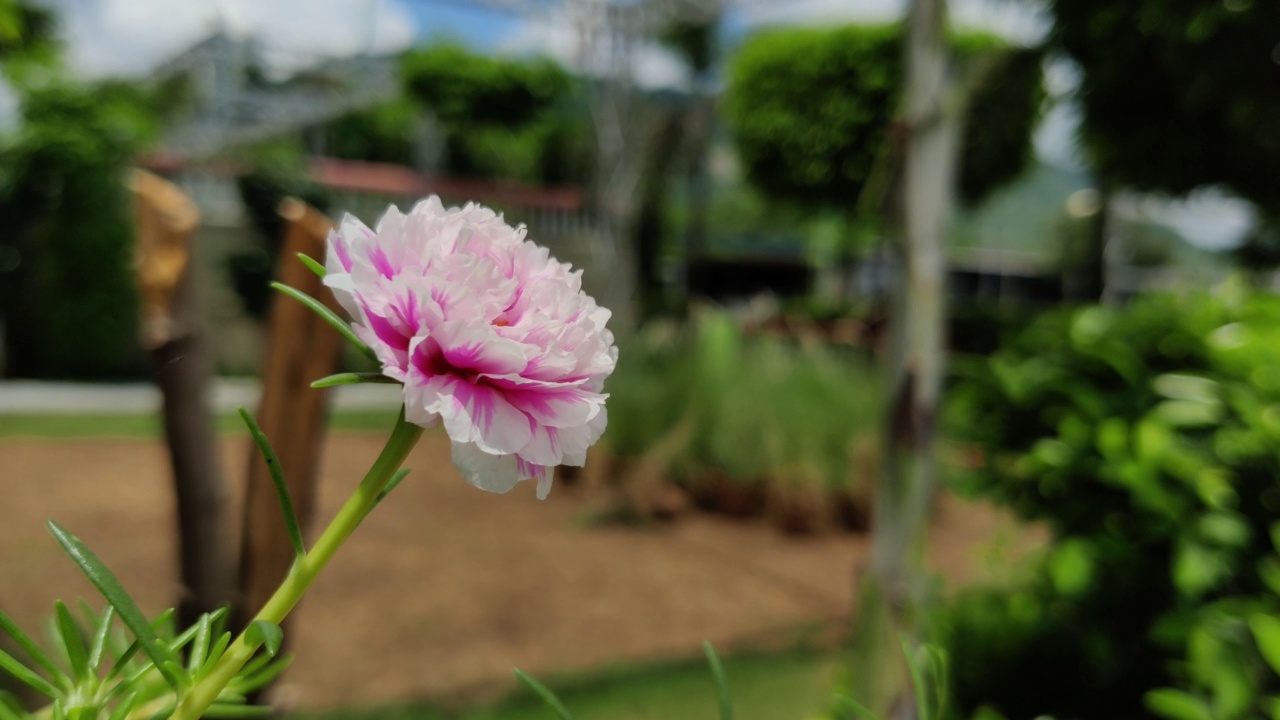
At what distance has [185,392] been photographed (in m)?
1.20

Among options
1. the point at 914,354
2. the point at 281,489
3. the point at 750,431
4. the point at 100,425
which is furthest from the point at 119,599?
the point at 100,425

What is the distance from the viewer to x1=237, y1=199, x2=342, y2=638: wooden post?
129 cm

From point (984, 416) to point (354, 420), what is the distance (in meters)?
6.79

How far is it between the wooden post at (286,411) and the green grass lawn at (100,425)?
5.08 metres

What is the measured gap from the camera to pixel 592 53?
415 inches

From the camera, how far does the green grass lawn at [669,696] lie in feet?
8.96

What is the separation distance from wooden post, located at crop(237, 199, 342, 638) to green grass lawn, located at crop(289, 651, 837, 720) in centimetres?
150

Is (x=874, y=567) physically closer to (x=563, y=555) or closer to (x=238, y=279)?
(x=563, y=555)

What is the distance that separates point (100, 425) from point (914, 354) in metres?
7.12

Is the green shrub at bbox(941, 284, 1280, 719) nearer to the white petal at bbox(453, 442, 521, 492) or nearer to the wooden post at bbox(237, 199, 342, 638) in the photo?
the wooden post at bbox(237, 199, 342, 638)

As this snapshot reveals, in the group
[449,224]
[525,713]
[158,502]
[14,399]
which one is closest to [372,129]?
[14,399]

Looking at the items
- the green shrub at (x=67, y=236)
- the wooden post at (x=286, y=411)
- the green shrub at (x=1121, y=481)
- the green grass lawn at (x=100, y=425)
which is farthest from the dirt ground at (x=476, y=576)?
the green shrub at (x=67, y=236)

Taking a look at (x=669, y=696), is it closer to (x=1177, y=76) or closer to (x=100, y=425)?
(x=1177, y=76)

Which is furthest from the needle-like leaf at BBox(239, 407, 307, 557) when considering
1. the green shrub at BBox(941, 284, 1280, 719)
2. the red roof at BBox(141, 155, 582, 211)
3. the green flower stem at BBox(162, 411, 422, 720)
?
the red roof at BBox(141, 155, 582, 211)
